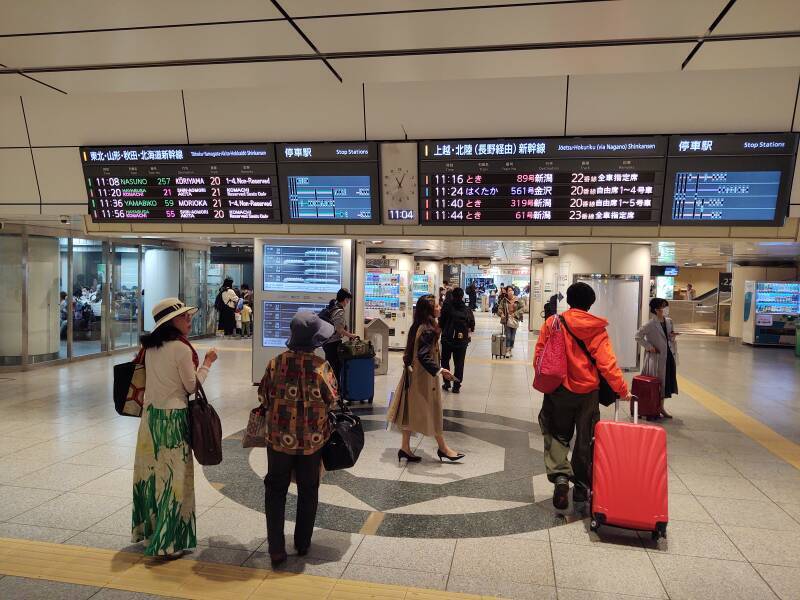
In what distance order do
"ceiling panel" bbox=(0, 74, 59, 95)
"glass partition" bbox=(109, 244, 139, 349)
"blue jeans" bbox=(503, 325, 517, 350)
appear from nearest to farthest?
"ceiling panel" bbox=(0, 74, 59, 95)
"glass partition" bbox=(109, 244, 139, 349)
"blue jeans" bbox=(503, 325, 517, 350)

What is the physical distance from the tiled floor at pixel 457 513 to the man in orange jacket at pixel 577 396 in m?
0.32

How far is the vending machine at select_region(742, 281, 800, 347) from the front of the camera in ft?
57.2

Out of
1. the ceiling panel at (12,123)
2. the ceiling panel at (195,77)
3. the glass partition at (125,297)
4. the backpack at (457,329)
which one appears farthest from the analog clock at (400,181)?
the glass partition at (125,297)

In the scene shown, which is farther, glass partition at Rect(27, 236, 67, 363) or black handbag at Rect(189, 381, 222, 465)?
glass partition at Rect(27, 236, 67, 363)

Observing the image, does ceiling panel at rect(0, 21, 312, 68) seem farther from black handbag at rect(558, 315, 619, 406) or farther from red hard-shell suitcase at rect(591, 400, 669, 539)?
red hard-shell suitcase at rect(591, 400, 669, 539)

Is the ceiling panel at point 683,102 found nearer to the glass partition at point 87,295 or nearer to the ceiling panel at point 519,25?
the ceiling panel at point 519,25

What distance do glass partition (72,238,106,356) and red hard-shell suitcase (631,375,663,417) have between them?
1118cm

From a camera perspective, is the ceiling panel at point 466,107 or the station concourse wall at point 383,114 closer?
the station concourse wall at point 383,114

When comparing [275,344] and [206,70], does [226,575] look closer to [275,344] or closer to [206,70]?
[206,70]

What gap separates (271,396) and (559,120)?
3.48 m

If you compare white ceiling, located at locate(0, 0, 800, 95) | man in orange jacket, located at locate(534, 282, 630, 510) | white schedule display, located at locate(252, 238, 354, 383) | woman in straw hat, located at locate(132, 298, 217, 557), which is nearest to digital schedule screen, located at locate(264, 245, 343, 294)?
white schedule display, located at locate(252, 238, 354, 383)

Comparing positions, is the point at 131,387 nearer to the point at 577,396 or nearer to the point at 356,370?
the point at 577,396

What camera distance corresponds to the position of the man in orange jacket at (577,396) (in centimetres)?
413

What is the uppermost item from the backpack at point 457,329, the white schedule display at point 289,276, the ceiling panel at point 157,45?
the ceiling panel at point 157,45
